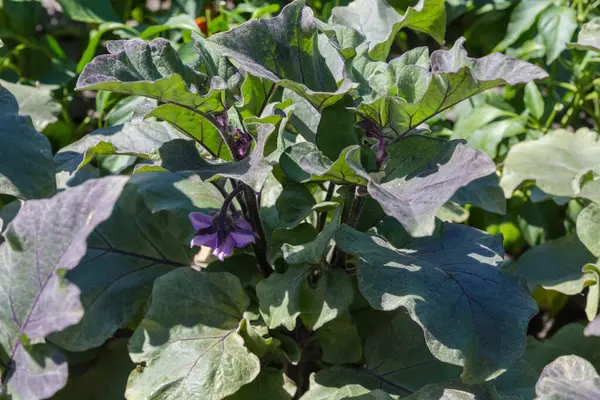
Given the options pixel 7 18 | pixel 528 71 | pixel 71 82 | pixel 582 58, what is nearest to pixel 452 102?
pixel 528 71

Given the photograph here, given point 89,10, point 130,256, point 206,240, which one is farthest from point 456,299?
point 89,10

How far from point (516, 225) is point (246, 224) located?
880mm

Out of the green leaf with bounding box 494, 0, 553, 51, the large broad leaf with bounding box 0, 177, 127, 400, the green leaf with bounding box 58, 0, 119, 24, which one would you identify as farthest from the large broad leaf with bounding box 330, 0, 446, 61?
the green leaf with bounding box 58, 0, 119, 24

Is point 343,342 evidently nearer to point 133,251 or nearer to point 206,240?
point 206,240

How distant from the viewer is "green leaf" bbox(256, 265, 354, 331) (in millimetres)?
1088

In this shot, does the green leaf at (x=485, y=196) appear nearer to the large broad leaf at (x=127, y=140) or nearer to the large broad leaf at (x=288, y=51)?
the large broad leaf at (x=288, y=51)

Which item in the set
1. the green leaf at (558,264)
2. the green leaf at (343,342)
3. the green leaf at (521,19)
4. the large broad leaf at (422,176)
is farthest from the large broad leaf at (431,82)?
the green leaf at (521,19)

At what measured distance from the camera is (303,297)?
1.13 metres

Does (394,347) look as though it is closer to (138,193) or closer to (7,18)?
(138,193)

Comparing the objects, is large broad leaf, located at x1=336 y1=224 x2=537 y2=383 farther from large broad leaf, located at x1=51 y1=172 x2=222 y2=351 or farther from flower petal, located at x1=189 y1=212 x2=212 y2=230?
large broad leaf, located at x1=51 y1=172 x2=222 y2=351

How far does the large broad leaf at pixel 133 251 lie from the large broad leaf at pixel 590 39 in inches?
27.2

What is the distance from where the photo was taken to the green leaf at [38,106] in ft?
4.68

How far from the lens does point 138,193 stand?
1341 millimetres

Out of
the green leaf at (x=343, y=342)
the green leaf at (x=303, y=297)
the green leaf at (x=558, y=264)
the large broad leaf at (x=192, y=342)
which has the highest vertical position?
the green leaf at (x=303, y=297)
